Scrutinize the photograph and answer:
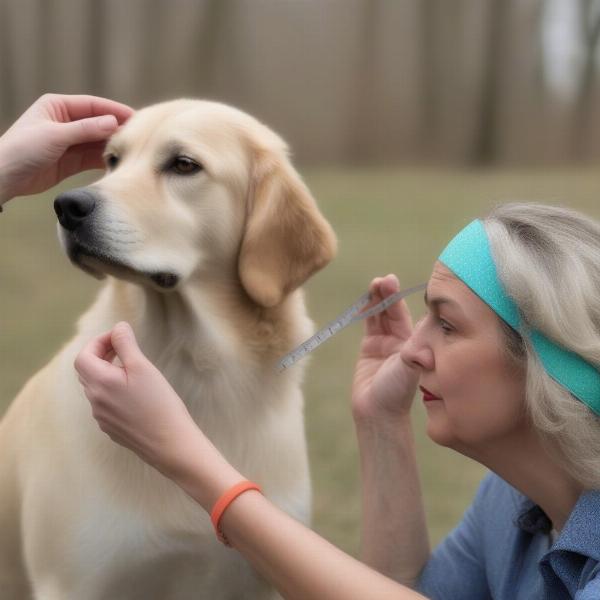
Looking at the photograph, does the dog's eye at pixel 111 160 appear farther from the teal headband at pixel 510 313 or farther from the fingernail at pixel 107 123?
the teal headband at pixel 510 313

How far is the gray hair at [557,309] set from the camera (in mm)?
1354

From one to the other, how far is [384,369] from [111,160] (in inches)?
25.1

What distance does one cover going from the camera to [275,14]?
30.8 ft

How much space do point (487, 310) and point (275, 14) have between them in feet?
27.6

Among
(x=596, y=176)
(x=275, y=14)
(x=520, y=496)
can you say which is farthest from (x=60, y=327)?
(x=596, y=176)

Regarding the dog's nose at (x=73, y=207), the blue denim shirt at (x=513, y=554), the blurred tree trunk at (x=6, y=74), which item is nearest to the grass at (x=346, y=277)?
the blue denim shirt at (x=513, y=554)

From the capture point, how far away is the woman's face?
4.67 ft

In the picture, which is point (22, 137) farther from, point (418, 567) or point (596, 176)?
point (596, 176)

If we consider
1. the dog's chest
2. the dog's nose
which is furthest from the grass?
the dog's chest

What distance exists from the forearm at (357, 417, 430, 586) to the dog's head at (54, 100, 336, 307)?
1.04 ft

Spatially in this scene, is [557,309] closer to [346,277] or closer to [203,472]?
[203,472]

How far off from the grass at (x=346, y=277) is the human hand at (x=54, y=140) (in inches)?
28.8

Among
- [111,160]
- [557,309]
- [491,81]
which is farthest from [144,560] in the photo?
[491,81]

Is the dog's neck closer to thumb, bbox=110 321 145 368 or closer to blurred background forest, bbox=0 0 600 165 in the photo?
thumb, bbox=110 321 145 368
